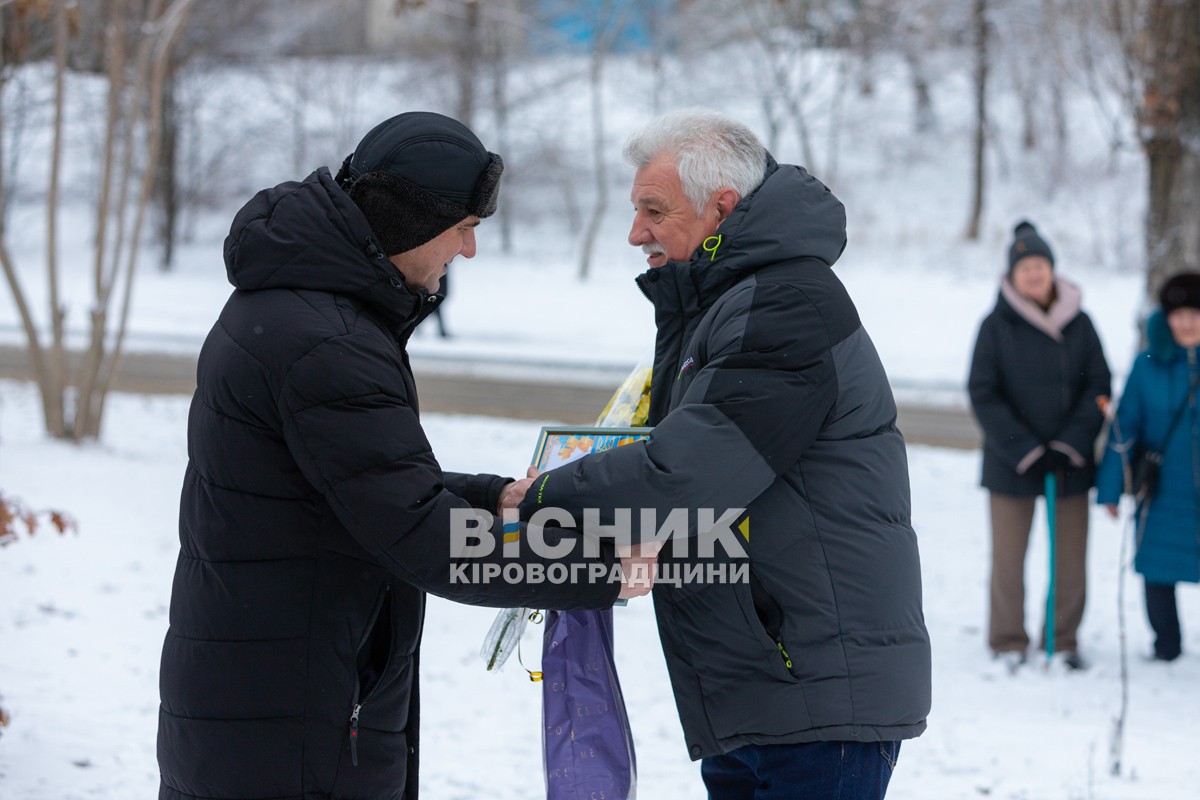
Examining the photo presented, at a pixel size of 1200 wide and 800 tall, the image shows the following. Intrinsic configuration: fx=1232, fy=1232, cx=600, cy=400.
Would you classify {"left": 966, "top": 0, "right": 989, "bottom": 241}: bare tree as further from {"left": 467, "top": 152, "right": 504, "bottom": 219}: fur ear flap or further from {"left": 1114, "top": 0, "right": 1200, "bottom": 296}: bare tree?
{"left": 467, "top": 152, "right": 504, "bottom": 219}: fur ear flap

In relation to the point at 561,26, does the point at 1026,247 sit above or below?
below

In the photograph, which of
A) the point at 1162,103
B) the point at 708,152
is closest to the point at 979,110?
the point at 1162,103

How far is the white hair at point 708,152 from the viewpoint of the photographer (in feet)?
8.12

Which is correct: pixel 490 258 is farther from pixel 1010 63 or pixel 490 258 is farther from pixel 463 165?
pixel 463 165

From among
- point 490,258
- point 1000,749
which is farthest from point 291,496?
point 490,258

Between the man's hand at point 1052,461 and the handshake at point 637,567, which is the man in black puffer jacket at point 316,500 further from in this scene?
the man's hand at point 1052,461

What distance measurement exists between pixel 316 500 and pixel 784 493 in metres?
0.85

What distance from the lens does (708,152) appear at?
2.48 metres

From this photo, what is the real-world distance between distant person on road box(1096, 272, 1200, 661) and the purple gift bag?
3.74 m

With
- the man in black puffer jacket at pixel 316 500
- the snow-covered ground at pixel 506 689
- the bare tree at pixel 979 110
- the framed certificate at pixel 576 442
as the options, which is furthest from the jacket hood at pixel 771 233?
the bare tree at pixel 979 110

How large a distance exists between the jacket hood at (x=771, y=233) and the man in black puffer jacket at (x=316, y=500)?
463mm

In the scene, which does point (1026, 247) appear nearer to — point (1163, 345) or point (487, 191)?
point (1163, 345)

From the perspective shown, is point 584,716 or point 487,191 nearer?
point 487,191

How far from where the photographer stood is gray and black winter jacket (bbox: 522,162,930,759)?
2.20 metres
